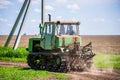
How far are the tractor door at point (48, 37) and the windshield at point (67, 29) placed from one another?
1.43 ft

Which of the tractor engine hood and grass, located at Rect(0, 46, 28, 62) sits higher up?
the tractor engine hood

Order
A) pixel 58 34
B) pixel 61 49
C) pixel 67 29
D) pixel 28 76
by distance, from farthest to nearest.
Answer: pixel 67 29
pixel 58 34
pixel 61 49
pixel 28 76

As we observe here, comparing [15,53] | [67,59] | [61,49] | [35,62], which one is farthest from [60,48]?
[15,53]

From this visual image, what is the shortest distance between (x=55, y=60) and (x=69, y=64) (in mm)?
919

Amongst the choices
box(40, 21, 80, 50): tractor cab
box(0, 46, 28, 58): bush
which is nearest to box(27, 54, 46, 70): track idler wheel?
box(40, 21, 80, 50): tractor cab

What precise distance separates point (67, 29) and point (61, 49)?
1.58m

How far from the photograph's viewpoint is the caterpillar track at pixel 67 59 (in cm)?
1992

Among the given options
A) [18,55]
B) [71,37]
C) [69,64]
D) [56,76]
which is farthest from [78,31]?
[18,55]

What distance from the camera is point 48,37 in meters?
20.7

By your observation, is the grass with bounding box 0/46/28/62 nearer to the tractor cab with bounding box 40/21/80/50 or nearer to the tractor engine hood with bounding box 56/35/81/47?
the tractor cab with bounding box 40/21/80/50

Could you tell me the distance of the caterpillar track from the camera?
784 inches

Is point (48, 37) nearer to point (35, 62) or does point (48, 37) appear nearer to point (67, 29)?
point (67, 29)

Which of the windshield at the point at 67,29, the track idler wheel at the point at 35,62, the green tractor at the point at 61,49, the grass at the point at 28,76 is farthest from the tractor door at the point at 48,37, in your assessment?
the grass at the point at 28,76

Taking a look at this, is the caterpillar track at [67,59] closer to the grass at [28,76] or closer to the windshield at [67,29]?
the windshield at [67,29]
